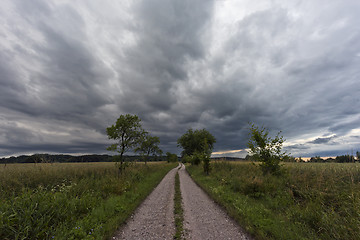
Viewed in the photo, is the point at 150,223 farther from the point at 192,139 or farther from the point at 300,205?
the point at 192,139

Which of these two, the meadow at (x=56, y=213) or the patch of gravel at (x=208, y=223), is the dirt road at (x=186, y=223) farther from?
the meadow at (x=56, y=213)

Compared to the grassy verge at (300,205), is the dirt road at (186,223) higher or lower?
lower

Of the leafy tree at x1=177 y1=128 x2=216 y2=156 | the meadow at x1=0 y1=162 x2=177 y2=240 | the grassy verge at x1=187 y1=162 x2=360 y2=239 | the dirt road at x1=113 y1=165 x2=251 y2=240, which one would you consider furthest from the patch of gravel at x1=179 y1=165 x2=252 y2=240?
the leafy tree at x1=177 y1=128 x2=216 y2=156

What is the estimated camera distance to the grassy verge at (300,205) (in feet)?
17.6

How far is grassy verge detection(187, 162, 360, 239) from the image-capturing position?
17.6ft

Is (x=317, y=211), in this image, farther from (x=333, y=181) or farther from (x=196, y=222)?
(x=196, y=222)

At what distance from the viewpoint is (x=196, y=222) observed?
6.54 meters

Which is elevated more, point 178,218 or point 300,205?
point 300,205

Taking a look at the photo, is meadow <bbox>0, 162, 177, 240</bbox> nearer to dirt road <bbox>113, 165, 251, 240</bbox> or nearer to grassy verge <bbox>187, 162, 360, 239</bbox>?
dirt road <bbox>113, 165, 251, 240</bbox>

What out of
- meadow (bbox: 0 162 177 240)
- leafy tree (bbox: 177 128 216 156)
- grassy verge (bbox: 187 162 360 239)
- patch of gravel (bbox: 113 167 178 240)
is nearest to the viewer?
meadow (bbox: 0 162 177 240)

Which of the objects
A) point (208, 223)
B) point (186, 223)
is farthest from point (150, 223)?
point (208, 223)

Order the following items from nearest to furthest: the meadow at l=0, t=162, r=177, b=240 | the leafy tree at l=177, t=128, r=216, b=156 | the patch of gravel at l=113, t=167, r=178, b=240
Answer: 1. the meadow at l=0, t=162, r=177, b=240
2. the patch of gravel at l=113, t=167, r=178, b=240
3. the leafy tree at l=177, t=128, r=216, b=156

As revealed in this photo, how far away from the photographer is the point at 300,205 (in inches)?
312

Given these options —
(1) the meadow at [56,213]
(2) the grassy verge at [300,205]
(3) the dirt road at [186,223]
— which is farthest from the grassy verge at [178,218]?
(2) the grassy verge at [300,205]
